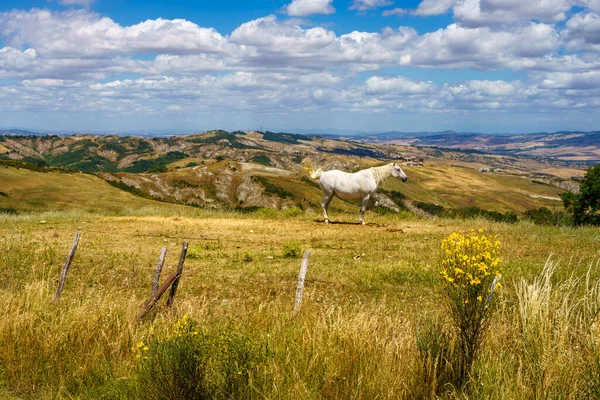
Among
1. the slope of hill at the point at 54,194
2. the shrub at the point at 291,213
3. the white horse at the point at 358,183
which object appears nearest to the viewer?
the white horse at the point at 358,183

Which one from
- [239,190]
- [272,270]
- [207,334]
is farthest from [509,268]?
[239,190]

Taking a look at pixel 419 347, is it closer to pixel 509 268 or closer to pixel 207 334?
pixel 207 334

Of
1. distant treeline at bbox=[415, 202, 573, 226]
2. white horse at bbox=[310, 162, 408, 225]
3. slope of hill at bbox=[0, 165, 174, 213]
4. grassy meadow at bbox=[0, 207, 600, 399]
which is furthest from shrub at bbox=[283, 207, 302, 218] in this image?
slope of hill at bbox=[0, 165, 174, 213]

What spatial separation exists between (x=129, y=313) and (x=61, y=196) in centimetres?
7323

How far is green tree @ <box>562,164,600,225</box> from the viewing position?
162 feet

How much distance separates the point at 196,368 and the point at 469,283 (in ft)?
10.9

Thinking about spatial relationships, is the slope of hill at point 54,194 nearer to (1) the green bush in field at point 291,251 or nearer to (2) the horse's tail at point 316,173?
(2) the horse's tail at point 316,173

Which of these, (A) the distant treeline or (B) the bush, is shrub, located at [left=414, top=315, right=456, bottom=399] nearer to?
(A) the distant treeline

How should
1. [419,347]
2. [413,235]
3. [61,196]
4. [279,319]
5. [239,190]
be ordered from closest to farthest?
[419,347] → [279,319] → [413,235] → [61,196] → [239,190]

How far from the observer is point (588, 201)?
166ft

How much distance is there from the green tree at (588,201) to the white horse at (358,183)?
3623cm

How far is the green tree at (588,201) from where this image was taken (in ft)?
162

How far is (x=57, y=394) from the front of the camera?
6004mm

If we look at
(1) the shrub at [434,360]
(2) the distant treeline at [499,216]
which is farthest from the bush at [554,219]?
(1) the shrub at [434,360]
